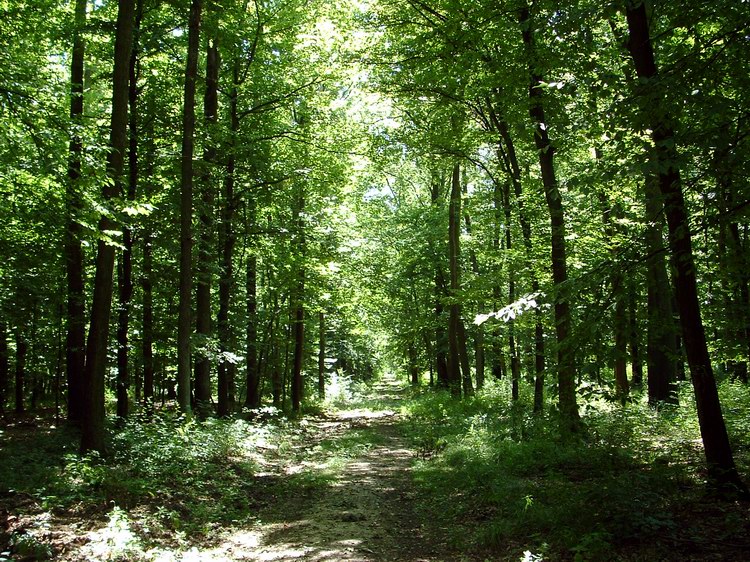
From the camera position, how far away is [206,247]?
48.8ft

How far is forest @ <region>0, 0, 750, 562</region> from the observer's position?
5.71 m

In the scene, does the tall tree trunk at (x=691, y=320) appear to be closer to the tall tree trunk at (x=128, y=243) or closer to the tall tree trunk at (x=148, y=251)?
the tall tree trunk at (x=128, y=243)

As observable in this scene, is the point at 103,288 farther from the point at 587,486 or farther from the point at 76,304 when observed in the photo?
the point at 587,486

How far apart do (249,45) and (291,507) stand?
1446 centimetres

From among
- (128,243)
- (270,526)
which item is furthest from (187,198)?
(270,526)

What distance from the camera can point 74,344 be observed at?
13.1 metres

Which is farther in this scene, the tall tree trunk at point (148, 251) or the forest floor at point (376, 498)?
the tall tree trunk at point (148, 251)

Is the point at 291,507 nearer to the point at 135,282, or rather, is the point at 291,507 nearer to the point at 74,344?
the point at 74,344

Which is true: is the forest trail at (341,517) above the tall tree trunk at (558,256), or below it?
below

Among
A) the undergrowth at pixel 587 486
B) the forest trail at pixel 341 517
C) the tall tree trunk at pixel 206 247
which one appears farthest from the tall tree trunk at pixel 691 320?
the tall tree trunk at pixel 206 247

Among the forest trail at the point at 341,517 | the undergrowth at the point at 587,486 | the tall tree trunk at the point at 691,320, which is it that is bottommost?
the forest trail at the point at 341,517

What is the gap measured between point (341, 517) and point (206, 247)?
375 inches

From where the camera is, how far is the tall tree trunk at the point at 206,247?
13.7 metres

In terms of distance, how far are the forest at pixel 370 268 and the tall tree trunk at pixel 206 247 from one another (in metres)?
0.11
